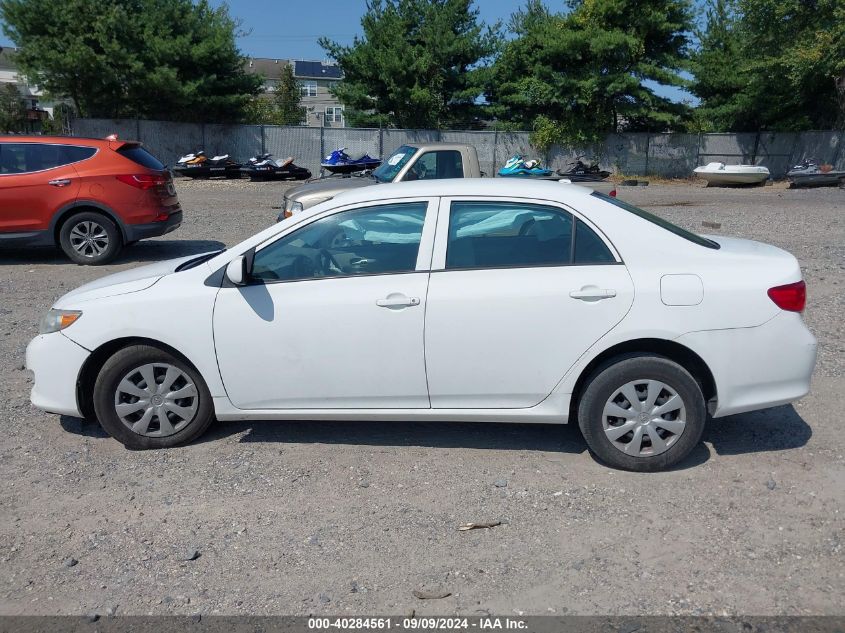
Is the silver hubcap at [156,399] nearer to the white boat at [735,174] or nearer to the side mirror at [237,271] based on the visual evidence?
the side mirror at [237,271]

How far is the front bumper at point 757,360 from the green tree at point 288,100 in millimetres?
45057

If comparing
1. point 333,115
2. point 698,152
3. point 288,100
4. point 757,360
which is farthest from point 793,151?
point 333,115

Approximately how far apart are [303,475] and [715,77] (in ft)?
113

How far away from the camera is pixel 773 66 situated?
2988 cm

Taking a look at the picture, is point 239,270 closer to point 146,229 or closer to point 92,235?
point 146,229

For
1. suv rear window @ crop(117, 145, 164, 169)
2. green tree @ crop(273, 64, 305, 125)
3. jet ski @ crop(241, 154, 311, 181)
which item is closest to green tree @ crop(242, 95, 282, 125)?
green tree @ crop(273, 64, 305, 125)

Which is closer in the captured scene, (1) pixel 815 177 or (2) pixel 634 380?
(2) pixel 634 380

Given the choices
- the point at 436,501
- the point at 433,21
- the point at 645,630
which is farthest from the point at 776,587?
the point at 433,21

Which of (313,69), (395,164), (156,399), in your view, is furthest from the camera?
(313,69)

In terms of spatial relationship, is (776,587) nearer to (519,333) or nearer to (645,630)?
(645,630)

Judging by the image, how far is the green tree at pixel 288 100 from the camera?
47500 mm

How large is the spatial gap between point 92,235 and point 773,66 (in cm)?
2788

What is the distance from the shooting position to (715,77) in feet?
111

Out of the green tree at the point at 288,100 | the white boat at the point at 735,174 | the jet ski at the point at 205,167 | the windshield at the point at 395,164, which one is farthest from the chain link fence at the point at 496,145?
the windshield at the point at 395,164
